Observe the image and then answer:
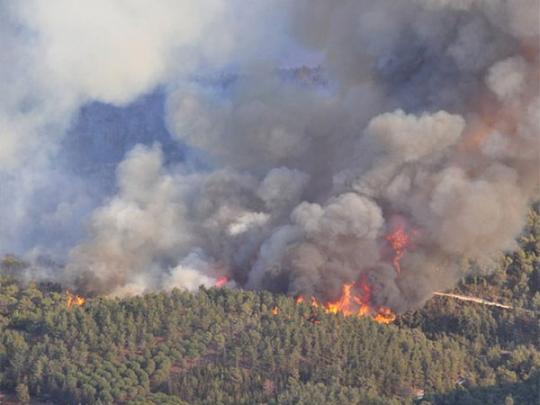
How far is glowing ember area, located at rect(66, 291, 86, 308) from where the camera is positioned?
56516 millimetres

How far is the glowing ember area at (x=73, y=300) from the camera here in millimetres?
56516

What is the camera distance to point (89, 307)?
178 feet

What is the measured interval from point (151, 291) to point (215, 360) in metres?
10.1

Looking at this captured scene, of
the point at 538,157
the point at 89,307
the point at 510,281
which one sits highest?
the point at 538,157

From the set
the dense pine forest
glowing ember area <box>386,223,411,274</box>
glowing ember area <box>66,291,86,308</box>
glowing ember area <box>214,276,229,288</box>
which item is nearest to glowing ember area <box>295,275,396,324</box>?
the dense pine forest

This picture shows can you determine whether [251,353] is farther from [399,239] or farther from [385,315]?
[399,239]

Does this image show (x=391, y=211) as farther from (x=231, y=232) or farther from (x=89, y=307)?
(x=89, y=307)

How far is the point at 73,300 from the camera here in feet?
190

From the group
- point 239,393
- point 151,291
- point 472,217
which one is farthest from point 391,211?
point 239,393

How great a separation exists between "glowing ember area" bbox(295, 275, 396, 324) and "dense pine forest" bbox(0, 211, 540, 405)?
705mm

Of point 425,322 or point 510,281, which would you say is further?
point 510,281

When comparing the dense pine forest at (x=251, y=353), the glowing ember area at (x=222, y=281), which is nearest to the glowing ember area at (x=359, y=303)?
the dense pine forest at (x=251, y=353)

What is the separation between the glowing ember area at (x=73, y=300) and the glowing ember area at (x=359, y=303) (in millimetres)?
10247

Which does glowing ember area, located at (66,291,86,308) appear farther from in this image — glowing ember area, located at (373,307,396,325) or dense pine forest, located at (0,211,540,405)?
glowing ember area, located at (373,307,396,325)
